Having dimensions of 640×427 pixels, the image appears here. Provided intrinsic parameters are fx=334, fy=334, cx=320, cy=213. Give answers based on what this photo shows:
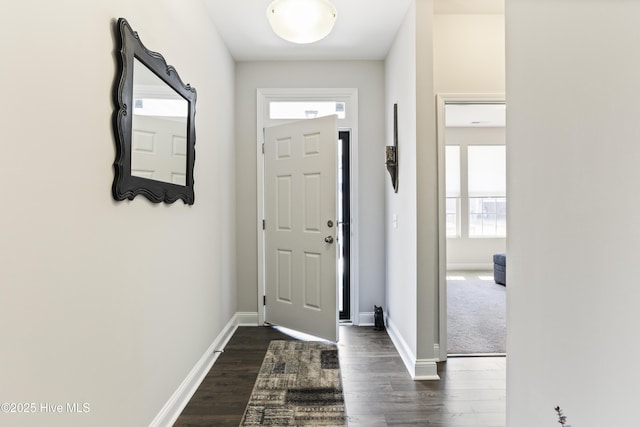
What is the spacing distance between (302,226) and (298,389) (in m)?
1.47

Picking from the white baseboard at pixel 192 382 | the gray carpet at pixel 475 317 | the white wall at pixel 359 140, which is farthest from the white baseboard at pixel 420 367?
the white baseboard at pixel 192 382

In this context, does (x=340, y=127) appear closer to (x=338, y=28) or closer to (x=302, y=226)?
(x=338, y=28)

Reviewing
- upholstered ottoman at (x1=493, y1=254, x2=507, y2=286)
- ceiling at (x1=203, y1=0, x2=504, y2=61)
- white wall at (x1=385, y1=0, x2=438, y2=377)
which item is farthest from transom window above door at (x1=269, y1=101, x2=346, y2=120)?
upholstered ottoman at (x1=493, y1=254, x2=507, y2=286)

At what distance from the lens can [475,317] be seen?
3674mm

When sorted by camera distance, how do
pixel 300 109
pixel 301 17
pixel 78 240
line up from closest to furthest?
pixel 78 240 < pixel 301 17 < pixel 300 109

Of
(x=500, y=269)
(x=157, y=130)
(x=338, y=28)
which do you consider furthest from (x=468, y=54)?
(x=500, y=269)

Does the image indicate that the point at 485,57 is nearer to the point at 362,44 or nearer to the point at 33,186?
the point at 362,44

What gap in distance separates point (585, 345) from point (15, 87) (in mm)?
1697

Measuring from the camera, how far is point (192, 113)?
87.9 inches

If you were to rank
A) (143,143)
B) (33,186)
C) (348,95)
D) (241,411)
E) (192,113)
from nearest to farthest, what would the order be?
(33,186)
(143,143)
(241,411)
(192,113)
(348,95)

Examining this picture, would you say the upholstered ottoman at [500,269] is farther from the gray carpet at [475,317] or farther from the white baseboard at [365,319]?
the white baseboard at [365,319]

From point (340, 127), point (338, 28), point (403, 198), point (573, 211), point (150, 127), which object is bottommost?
point (573, 211)

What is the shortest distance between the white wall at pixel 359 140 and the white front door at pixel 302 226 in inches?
9.6

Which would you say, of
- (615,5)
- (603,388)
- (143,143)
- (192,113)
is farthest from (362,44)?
(603,388)
